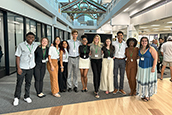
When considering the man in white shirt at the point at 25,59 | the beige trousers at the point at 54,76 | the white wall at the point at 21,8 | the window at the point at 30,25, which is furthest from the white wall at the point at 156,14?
the window at the point at 30,25

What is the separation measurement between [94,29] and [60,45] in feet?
90.9

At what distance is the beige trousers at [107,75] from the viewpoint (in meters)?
4.00

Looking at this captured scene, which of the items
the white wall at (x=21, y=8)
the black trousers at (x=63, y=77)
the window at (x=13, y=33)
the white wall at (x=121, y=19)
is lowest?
the black trousers at (x=63, y=77)

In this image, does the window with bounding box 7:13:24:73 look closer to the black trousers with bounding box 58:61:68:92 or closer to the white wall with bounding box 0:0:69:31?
the white wall with bounding box 0:0:69:31

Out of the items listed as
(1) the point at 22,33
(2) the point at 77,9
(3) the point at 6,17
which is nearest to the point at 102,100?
(3) the point at 6,17

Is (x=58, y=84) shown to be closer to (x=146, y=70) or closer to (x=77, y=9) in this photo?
(x=146, y=70)

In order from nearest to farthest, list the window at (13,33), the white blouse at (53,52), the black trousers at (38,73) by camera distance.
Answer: the black trousers at (38,73) → the white blouse at (53,52) → the window at (13,33)

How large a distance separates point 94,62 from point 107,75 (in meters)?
0.54

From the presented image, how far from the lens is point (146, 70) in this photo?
12.0 ft

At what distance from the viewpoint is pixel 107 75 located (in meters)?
4.08

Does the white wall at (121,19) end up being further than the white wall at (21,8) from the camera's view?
Yes

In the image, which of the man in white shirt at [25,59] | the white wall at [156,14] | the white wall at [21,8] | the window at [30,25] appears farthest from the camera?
the window at [30,25]

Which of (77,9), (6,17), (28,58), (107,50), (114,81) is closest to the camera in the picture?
(28,58)

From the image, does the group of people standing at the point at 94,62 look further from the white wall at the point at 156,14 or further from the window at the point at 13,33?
the white wall at the point at 156,14
